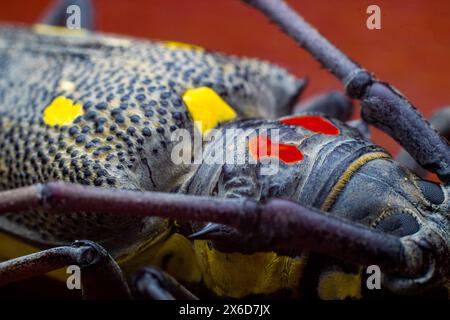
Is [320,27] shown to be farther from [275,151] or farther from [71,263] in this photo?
[71,263]

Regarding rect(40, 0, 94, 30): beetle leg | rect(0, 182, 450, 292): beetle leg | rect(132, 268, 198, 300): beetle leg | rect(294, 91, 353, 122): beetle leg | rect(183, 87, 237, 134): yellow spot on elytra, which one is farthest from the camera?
rect(40, 0, 94, 30): beetle leg

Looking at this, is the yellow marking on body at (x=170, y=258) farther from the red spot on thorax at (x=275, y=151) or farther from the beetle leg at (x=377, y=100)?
the beetle leg at (x=377, y=100)

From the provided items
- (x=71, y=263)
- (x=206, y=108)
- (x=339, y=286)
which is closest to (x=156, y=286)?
(x=71, y=263)

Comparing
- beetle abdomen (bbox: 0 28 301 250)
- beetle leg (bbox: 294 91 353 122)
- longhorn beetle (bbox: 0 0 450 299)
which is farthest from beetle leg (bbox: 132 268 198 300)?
beetle leg (bbox: 294 91 353 122)

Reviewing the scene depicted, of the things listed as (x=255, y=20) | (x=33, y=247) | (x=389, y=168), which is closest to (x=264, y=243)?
(x=389, y=168)

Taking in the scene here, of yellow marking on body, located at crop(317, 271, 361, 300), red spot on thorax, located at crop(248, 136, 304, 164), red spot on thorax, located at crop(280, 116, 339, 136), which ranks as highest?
red spot on thorax, located at crop(280, 116, 339, 136)

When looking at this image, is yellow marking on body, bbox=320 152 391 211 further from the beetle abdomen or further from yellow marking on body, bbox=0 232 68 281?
yellow marking on body, bbox=0 232 68 281
